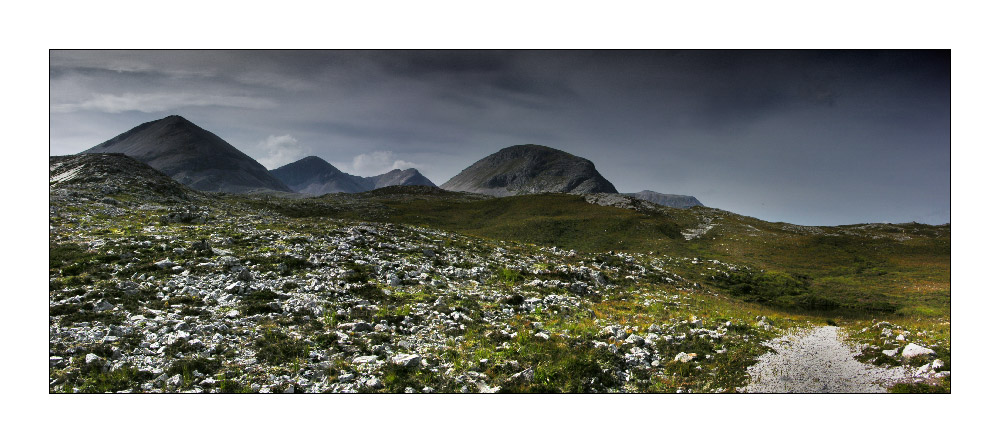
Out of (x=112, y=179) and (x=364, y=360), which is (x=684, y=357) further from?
(x=112, y=179)

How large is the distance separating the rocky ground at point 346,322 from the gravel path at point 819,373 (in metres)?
0.43

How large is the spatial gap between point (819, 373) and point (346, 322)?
42.2 feet

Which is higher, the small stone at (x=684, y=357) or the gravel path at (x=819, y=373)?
the small stone at (x=684, y=357)

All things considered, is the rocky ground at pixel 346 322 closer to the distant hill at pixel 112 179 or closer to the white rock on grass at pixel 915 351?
the white rock on grass at pixel 915 351

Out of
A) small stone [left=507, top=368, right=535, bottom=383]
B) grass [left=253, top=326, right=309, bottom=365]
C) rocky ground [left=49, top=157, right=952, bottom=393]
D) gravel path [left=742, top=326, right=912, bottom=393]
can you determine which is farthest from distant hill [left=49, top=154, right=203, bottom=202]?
gravel path [left=742, top=326, right=912, bottom=393]

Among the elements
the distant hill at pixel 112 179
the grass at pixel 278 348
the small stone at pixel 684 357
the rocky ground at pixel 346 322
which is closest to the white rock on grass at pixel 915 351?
the rocky ground at pixel 346 322

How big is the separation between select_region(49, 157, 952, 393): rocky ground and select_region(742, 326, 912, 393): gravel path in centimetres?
43

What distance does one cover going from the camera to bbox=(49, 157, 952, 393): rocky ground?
843cm

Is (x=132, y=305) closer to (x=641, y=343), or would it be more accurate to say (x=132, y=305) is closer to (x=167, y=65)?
(x=167, y=65)

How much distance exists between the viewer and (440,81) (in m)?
16.8

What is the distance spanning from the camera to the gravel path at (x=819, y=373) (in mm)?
9133

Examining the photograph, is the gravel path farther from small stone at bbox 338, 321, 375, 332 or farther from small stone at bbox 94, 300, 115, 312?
small stone at bbox 94, 300, 115, 312

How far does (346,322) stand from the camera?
37.6ft

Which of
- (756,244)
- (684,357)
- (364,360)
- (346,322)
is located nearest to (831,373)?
(684,357)
